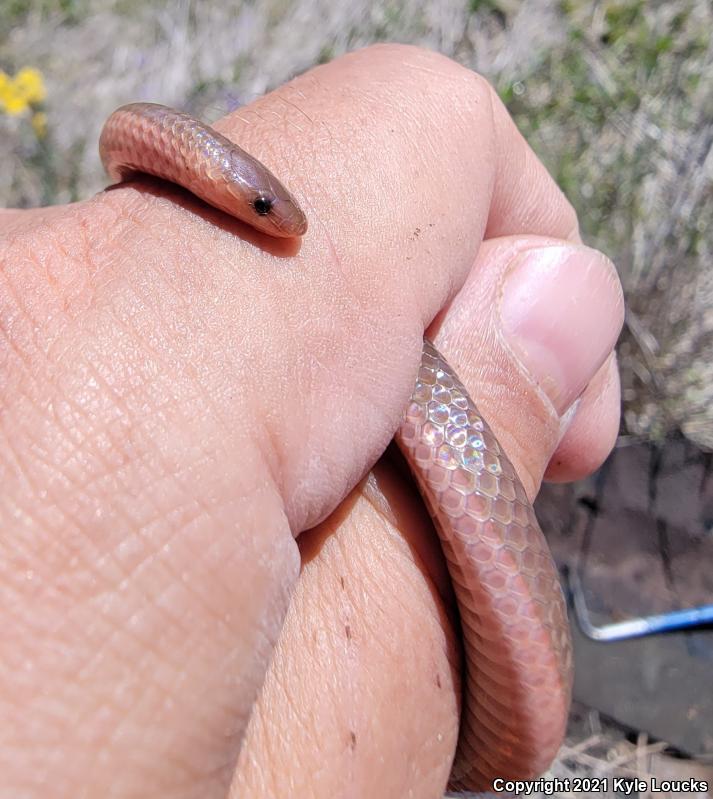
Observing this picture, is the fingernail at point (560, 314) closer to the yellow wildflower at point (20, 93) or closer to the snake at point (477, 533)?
the snake at point (477, 533)

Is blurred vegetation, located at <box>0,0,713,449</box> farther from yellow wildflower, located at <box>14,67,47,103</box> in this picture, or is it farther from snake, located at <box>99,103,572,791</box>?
snake, located at <box>99,103,572,791</box>

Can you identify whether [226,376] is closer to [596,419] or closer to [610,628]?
[596,419]

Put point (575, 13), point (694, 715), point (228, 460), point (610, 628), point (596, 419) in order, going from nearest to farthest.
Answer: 1. point (228, 460)
2. point (596, 419)
3. point (694, 715)
4. point (610, 628)
5. point (575, 13)

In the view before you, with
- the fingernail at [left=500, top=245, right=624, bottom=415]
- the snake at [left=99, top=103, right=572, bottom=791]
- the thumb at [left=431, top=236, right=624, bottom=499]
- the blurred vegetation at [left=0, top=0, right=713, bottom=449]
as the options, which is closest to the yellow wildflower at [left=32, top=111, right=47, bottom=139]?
the blurred vegetation at [left=0, top=0, right=713, bottom=449]

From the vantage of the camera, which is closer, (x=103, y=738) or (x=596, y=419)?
(x=103, y=738)

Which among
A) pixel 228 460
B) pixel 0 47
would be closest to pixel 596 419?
pixel 228 460
